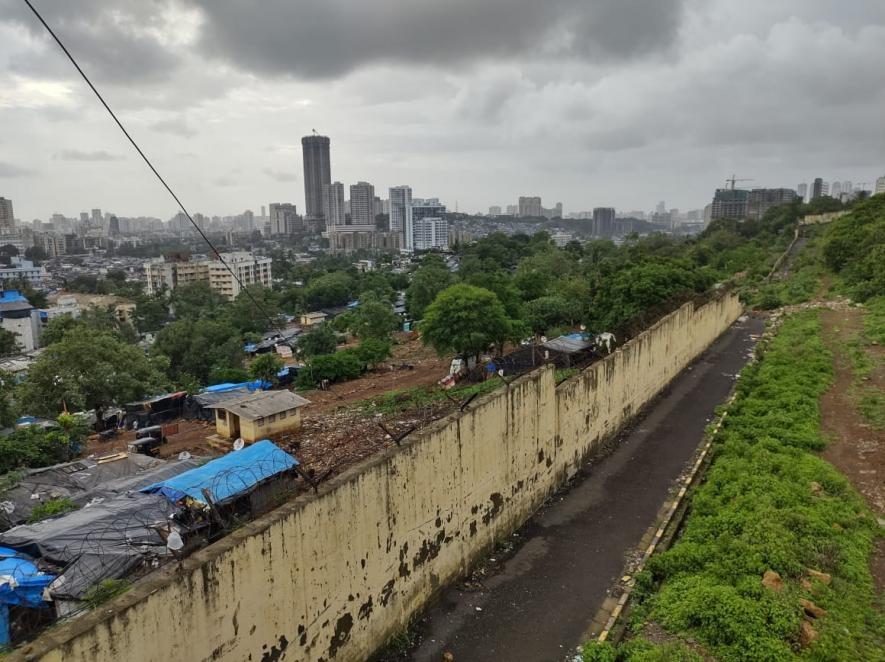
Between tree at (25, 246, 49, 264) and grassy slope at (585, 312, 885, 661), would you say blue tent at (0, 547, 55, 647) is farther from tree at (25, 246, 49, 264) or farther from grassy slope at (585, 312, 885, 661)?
tree at (25, 246, 49, 264)

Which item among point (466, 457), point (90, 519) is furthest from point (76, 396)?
point (466, 457)

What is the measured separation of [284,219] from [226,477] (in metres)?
184

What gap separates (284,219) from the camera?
183750 millimetres

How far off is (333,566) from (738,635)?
402 centimetres

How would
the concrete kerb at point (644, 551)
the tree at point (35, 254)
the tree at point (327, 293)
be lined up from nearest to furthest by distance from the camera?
the concrete kerb at point (644, 551) → the tree at point (327, 293) → the tree at point (35, 254)

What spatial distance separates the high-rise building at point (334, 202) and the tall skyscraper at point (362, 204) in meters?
9.50

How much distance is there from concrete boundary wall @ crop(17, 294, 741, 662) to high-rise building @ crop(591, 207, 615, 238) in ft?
A: 627

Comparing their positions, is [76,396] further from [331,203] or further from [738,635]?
[331,203]

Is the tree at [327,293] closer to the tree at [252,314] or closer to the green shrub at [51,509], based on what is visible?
the tree at [252,314]

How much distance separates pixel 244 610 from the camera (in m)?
4.76

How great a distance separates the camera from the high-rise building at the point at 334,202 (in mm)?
190500

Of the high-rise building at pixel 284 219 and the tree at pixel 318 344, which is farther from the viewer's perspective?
the high-rise building at pixel 284 219

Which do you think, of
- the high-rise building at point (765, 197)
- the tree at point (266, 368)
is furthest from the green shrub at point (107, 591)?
the high-rise building at point (765, 197)

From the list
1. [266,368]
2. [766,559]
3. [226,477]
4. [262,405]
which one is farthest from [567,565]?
[266,368]
